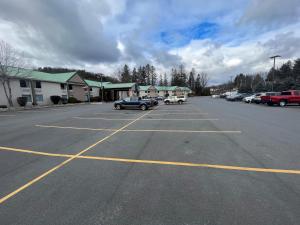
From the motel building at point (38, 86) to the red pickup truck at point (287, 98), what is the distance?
41170 millimetres

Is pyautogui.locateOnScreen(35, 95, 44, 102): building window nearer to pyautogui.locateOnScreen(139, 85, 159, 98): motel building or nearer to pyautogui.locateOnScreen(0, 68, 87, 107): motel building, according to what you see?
pyautogui.locateOnScreen(0, 68, 87, 107): motel building

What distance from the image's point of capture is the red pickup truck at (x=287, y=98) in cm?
2314

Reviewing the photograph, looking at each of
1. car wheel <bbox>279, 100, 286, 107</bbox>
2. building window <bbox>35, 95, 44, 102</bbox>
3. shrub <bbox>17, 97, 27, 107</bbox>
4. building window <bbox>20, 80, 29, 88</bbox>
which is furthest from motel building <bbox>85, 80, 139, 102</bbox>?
car wheel <bbox>279, 100, 286, 107</bbox>

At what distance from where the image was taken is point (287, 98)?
23.4 meters

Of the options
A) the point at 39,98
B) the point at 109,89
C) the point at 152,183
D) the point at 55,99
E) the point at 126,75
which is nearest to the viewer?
the point at 152,183

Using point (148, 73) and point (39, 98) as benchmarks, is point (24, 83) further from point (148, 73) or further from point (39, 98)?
A: point (148, 73)

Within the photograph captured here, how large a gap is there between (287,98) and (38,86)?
1697 inches

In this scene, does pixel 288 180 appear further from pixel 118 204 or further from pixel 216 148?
pixel 118 204

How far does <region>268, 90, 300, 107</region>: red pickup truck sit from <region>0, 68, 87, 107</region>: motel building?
4117 centimetres

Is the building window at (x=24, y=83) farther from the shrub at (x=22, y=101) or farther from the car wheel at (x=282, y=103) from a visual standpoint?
the car wheel at (x=282, y=103)

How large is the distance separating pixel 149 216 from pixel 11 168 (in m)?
4.24

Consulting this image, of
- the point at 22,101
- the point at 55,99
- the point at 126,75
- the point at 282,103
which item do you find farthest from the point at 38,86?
the point at 126,75

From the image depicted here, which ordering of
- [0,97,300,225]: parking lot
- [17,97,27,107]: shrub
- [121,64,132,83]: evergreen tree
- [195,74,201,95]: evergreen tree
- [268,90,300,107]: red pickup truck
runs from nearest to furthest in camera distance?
[0,97,300,225]: parking lot < [268,90,300,107]: red pickup truck < [17,97,27,107]: shrub < [121,64,132,83]: evergreen tree < [195,74,201,95]: evergreen tree

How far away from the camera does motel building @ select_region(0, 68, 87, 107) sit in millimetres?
30406
